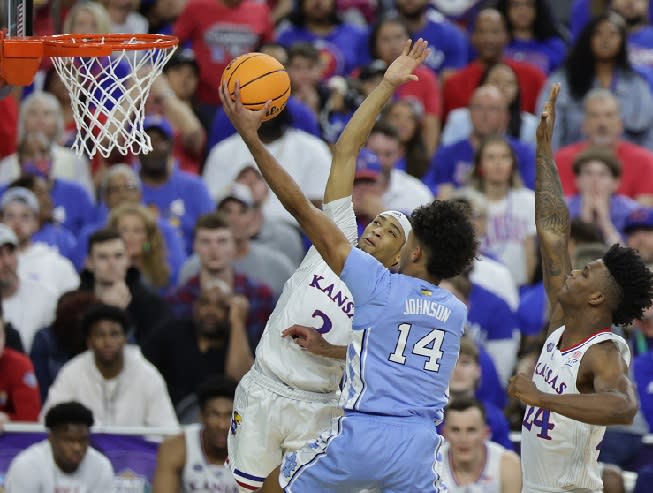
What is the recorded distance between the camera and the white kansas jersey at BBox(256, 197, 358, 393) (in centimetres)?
805

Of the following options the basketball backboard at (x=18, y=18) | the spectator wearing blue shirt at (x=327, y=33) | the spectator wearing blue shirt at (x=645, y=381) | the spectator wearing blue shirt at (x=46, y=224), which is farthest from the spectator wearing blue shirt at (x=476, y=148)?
the basketball backboard at (x=18, y=18)

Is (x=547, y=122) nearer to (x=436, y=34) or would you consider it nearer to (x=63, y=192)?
(x=63, y=192)

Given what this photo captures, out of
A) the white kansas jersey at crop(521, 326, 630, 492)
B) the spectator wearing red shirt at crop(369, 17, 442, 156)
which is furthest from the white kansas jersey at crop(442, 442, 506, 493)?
the spectator wearing red shirt at crop(369, 17, 442, 156)

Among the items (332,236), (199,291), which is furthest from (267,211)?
(332,236)

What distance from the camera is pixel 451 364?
7520 mm

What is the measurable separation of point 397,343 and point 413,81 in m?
7.36

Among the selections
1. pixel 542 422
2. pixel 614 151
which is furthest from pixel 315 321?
pixel 614 151

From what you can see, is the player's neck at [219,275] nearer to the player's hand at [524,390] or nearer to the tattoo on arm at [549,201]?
the tattoo on arm at [549,201]

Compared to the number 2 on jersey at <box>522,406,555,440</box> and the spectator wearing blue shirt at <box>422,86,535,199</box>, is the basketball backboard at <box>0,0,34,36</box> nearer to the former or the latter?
the number 2 on jersey at <box>522,406,555,440</box>

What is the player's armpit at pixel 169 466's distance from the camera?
992cm

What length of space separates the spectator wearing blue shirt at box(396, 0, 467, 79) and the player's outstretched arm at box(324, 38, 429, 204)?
736 cm

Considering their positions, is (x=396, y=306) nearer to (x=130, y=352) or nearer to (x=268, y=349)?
(x=268, y=349)

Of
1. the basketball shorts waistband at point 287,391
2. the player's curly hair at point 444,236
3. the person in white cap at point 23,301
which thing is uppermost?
the player's curly hair at point 444,236

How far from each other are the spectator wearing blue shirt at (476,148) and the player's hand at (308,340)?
218 inches
